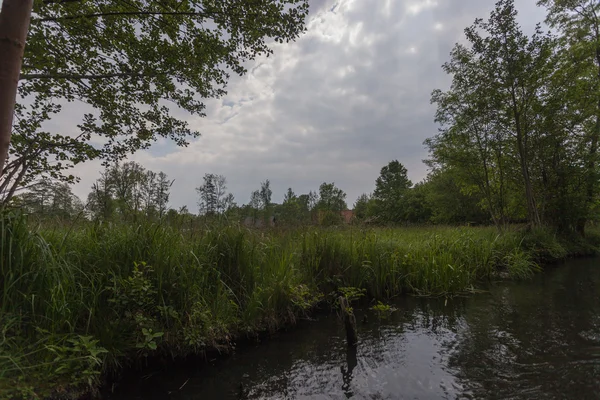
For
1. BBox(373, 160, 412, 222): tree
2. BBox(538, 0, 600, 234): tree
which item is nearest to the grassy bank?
BBox(538, 0, 600, 234): tree

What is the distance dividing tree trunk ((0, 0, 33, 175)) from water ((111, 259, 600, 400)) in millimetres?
2733

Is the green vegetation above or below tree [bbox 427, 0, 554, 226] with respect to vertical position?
below

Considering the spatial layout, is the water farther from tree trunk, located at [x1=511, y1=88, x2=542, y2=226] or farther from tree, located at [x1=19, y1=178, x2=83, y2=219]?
tree trunk, located at [x1=511, y1=88, x2=542, y2=226]

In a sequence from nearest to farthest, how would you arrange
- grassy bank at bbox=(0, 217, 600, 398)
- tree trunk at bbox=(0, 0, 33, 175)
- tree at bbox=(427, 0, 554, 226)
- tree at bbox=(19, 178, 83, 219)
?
tree trunk at bbox=(0, 0, 33, 175), grassy bank at bbox=(0, 217, 600, 398), tree at bbox=(19, 178, 83, 219), tree at bbox=(427, 0, 554, 226)

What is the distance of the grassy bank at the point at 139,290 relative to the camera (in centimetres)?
248

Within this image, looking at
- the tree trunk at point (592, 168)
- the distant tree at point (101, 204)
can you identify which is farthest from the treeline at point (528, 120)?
the distant tree at point (101, 204)

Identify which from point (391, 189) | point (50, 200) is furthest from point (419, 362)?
point (391, 189)

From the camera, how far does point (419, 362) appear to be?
12.4 ft

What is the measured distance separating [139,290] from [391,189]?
49.2 metres

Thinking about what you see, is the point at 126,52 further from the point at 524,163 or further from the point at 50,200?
the point at 524,163

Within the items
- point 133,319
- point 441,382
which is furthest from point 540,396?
point 133,319

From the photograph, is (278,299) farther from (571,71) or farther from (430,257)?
(571,71)

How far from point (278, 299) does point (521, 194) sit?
16.6m

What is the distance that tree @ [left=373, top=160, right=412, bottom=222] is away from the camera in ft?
154
